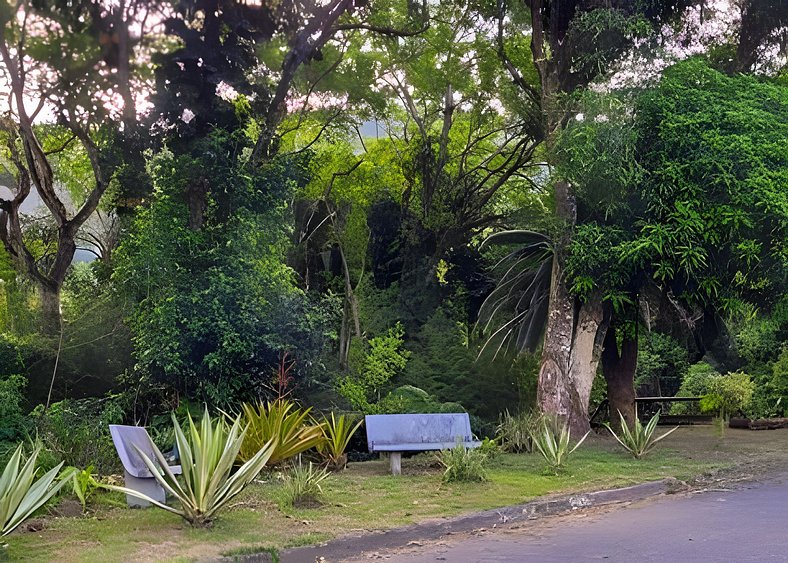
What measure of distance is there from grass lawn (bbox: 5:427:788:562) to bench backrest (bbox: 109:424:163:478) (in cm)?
46

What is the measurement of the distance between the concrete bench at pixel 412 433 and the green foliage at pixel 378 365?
6.22m

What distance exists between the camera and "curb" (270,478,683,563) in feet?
21.5

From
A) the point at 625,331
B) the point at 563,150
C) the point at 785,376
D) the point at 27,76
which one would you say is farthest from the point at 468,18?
the point at 785,376

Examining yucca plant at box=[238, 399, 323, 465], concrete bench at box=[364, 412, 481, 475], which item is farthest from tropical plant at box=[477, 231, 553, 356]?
yucca plant at box=[238, 399, 323, 465]

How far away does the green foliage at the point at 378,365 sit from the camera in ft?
63.0

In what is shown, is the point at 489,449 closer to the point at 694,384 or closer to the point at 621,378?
the point at 621,378

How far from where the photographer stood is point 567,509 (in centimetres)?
894

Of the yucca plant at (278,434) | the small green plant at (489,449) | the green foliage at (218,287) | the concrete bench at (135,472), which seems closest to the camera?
the concrete bench at (135,472)

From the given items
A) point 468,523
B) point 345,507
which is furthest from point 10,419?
point 468,523

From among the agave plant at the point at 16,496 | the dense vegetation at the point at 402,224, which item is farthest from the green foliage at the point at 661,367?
the agave plant at the point at 16,496

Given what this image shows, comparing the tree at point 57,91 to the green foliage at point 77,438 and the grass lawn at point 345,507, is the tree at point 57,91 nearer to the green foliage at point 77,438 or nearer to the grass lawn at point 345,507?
the green foliage at point 77,438

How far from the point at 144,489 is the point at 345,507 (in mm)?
2241

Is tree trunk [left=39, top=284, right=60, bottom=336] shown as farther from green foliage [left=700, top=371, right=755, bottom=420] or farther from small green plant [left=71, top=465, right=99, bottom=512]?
green foliage [left=700, top=371, right=755, bottom=420]

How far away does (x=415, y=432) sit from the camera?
471 inches
